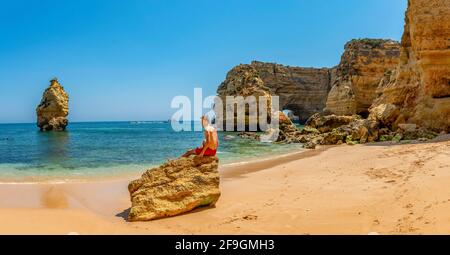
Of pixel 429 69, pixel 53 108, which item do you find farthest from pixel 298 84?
pixel 429 69

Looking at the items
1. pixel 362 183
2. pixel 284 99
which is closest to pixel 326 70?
pixel 284 99

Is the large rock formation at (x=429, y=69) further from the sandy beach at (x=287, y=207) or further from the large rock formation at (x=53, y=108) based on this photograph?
the large rock formation at (x=53, y=108)

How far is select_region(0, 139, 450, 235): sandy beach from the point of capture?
5178mm

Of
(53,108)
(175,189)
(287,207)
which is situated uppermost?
(53,108)

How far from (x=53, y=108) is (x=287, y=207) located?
62.7 meters

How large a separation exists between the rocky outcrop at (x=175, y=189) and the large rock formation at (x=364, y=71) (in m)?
41.1

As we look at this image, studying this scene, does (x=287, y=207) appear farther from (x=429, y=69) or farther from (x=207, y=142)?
(x=429, y=69)

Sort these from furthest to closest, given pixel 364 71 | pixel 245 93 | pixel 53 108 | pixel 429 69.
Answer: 1. pixel 53 108
2. pixel 245 93
3. pixel 364 71
4. pixel 429 69

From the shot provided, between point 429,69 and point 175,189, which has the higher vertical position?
point 429,69

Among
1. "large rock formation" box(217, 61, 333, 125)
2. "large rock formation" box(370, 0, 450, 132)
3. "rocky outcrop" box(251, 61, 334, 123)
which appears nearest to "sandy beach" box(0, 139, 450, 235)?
"large rock formation" box(370, 0, 450, 132)

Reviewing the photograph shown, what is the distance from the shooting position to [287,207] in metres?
6.47

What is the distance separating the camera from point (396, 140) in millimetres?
17594

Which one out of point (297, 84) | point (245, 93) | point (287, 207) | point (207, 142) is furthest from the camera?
point (297, 84)
